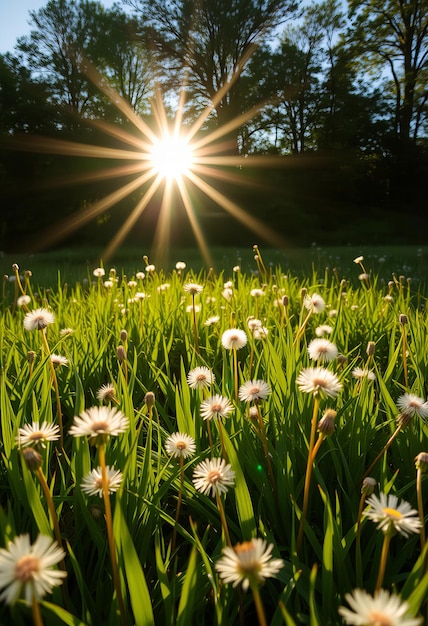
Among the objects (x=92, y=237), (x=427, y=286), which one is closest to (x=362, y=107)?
(x=92, y=237)

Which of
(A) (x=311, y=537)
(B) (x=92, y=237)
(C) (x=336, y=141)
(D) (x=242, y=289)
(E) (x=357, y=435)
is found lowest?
(A) (x=311, y=537)

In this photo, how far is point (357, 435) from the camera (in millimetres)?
1186

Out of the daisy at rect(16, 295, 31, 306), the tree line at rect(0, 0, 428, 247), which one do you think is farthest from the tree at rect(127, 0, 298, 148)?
the daisy at rect(16, 295, 31, 306)

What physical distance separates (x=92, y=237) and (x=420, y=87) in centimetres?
1952

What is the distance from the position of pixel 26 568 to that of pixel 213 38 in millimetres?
26730

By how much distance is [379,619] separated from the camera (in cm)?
40

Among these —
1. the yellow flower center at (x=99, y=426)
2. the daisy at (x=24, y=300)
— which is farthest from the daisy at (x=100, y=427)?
the daisy at (x=24, y=300)

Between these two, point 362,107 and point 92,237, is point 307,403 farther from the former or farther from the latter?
point 362,107

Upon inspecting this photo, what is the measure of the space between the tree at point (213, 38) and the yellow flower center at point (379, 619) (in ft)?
82.4

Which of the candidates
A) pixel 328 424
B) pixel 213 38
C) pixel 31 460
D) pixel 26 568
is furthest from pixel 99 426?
pixel 213 38

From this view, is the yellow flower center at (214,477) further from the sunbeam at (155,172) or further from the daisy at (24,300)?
the sunbeam at (155,172)

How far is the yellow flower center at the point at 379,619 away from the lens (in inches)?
15.4

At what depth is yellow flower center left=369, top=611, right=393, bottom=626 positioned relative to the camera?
39 centimetres

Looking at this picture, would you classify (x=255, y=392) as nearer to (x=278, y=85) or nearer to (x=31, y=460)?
(x=31, y=460)
